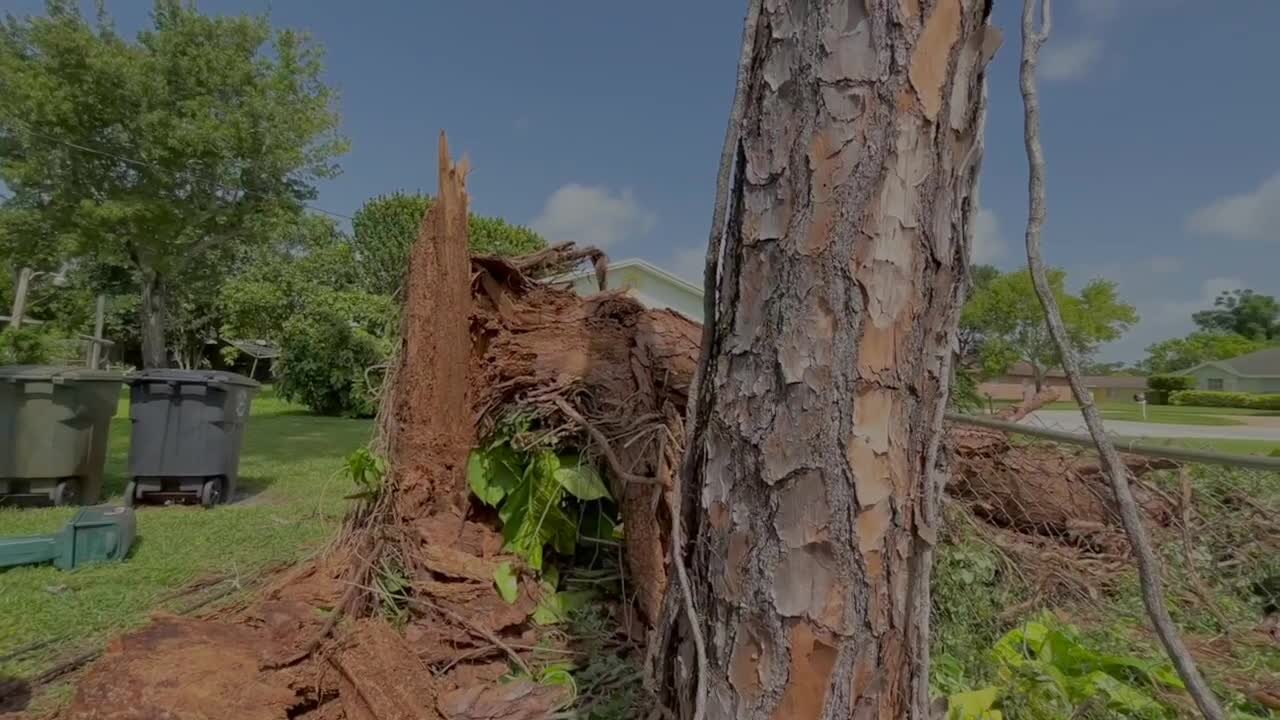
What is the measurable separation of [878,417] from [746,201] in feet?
1.33

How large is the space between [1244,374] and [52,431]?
72.7m

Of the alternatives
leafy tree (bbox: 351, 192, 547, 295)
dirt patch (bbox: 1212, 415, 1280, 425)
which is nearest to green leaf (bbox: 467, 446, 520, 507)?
leafy tree (bbox: 351, 192, 547, 295)

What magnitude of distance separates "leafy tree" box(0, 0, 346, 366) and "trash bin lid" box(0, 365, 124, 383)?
15328mm

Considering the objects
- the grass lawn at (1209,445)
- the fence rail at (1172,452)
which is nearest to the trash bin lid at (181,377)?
the fence rail at (1172,452)

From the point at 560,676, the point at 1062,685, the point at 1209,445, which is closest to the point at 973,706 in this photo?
the point at 1062,685

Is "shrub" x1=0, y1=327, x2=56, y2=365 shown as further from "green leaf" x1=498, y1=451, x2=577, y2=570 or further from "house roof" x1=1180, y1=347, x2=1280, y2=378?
"house roof" x1=1180, y1=347, x2=1280, y2=378

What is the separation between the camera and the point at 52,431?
578 centimetres

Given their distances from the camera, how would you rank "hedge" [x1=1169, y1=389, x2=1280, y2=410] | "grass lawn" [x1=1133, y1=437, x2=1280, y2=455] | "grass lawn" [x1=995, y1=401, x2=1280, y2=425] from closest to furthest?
"grass lawn" [x1=1133, y1=437, x2=1280, y2=455]
"grass lawn" [x1=995, y1=401, x2=1280, y2=425]
"hedge" [x1=1169, y1=389, x2=1280, y2=410]

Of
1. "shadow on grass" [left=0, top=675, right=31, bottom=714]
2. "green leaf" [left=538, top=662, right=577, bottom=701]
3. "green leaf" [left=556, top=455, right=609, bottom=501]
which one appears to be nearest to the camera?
"green leaf" [left=538, top=662, right=577, bottom=701]

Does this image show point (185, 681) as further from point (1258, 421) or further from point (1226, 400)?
point (1226, 400)

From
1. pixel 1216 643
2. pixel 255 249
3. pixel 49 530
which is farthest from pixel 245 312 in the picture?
pixel 1216 643

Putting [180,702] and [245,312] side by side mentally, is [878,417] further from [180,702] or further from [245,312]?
[245,312]

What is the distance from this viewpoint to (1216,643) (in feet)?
9.27

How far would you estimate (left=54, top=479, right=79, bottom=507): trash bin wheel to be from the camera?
584cm
